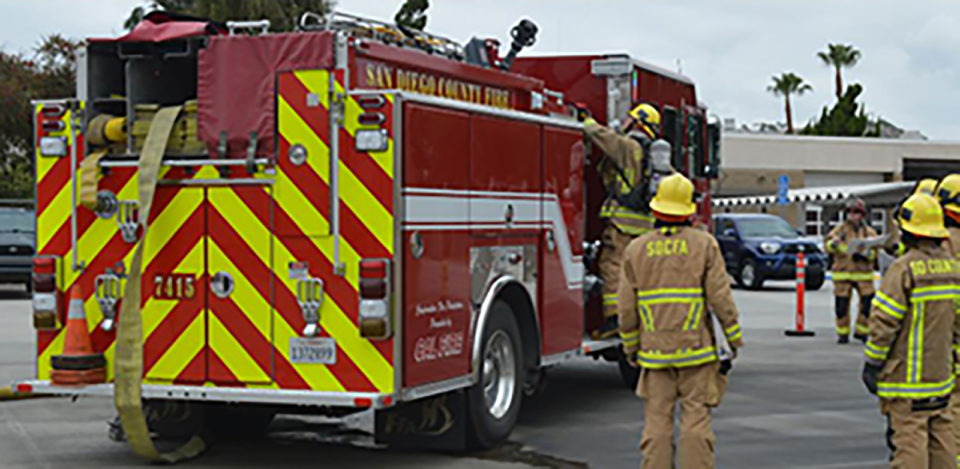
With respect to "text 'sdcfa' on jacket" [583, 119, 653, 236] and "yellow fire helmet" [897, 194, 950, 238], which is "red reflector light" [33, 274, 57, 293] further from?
"yellow fire helmet" [897, 194, 950, 238]

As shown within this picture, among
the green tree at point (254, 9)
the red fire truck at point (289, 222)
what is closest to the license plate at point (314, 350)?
the red fire truck at point (289, 222)

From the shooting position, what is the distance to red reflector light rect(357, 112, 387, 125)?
7688 millimetres

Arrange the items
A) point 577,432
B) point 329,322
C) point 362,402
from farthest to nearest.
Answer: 1. point 577,432
2. point 329,322
3. point 362,402

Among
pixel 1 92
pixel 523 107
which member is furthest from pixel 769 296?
pixel 1 92

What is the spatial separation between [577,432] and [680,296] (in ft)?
10.5

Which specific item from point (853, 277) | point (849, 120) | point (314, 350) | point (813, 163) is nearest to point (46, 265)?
point (314, 350)

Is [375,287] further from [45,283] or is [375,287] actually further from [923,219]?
[923,219]

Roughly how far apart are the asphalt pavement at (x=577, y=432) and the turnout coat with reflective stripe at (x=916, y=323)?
1944 millimetres

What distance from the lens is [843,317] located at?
16.9 meters

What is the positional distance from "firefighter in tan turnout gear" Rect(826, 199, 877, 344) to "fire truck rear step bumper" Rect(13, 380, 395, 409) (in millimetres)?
10215

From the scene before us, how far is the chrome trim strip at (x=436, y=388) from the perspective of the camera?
788 centimetres

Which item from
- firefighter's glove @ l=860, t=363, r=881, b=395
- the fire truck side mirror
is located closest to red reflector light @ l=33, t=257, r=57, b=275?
firefighter's glove @ l=860, t=363, r=881, b=395

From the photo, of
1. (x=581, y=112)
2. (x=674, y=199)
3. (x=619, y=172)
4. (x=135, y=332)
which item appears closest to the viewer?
(x=674, y=199)

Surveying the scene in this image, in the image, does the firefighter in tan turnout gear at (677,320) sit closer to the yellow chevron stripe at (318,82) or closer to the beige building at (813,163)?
the yellow chevron stripe at (318,82)
